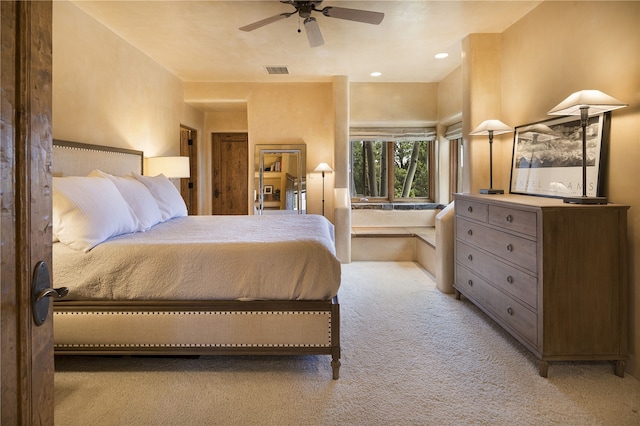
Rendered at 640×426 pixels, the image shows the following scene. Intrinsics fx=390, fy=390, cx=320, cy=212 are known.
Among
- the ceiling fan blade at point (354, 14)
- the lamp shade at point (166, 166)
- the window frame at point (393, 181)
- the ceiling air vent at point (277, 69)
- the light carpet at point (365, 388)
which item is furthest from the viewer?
the window frame at point (393, 181)

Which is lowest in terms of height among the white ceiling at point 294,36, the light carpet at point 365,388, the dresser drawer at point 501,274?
the light carpet at point 365,388

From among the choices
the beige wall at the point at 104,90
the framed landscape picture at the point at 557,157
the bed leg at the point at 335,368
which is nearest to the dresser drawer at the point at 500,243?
the framed landscape picture at the point at 557,157

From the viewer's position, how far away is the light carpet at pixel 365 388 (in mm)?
1922

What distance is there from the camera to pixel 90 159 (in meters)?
3.38

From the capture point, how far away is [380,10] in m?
3.36

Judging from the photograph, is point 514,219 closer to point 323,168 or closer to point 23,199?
point 23,199

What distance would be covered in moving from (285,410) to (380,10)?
315 cm

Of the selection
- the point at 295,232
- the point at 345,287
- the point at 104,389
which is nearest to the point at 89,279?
the point at 104,389

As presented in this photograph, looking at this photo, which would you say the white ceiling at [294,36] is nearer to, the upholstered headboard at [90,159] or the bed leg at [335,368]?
the upholstered headboard at [90,159]

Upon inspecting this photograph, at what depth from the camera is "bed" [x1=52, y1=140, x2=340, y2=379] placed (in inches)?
88.7

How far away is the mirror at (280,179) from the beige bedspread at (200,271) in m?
3.65

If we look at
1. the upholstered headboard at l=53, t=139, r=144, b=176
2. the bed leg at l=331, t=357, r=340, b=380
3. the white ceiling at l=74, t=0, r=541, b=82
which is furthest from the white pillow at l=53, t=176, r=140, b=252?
the white ceiling at l=74, t=0, r=541, b=82

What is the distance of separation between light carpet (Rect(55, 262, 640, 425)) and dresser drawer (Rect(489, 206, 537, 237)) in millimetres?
847

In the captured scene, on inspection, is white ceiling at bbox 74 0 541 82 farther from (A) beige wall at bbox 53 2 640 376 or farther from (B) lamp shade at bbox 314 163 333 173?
(B) lamp shade at bbox 314 163 333 173
